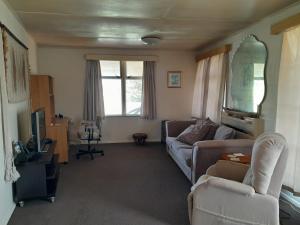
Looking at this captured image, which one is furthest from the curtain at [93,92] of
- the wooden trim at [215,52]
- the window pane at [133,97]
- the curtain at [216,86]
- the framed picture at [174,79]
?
the curtain at [216,86]

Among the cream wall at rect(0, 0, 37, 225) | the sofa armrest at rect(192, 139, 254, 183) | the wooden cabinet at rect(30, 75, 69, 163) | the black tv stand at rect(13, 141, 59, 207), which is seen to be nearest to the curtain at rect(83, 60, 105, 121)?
the wooden cabinet at rect(30, 75, 69, 163)

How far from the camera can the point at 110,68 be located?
5715mm

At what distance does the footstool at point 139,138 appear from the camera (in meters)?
5.70

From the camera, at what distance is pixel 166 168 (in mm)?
4168

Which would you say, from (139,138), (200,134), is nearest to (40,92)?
(139,138)

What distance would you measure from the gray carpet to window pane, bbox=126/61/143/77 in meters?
2.11

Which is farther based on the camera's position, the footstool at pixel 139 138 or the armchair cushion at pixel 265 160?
the footstool at pixel 139 138

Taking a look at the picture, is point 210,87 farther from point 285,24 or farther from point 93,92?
point 93,92

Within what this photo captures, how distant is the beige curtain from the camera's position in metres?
4.38

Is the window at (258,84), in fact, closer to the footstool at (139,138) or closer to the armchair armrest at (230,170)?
the armchair armrest at (230,170)

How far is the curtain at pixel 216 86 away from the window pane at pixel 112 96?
2103mm

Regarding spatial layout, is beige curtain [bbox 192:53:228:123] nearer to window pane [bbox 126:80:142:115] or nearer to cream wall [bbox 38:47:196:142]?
cream wall [bbox 38:47:196:142]

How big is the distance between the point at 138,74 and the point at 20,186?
3.68m

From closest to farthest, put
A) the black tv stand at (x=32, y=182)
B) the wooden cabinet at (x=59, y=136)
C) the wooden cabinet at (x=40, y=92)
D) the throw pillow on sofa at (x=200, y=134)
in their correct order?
the black tv stand at (x=32, y=182) → the throw pillow on sofa at (x=200, y=134) → the wooden cabinet at (x=40, y=92) → the wooden cabinet at (x=59, y=136)
